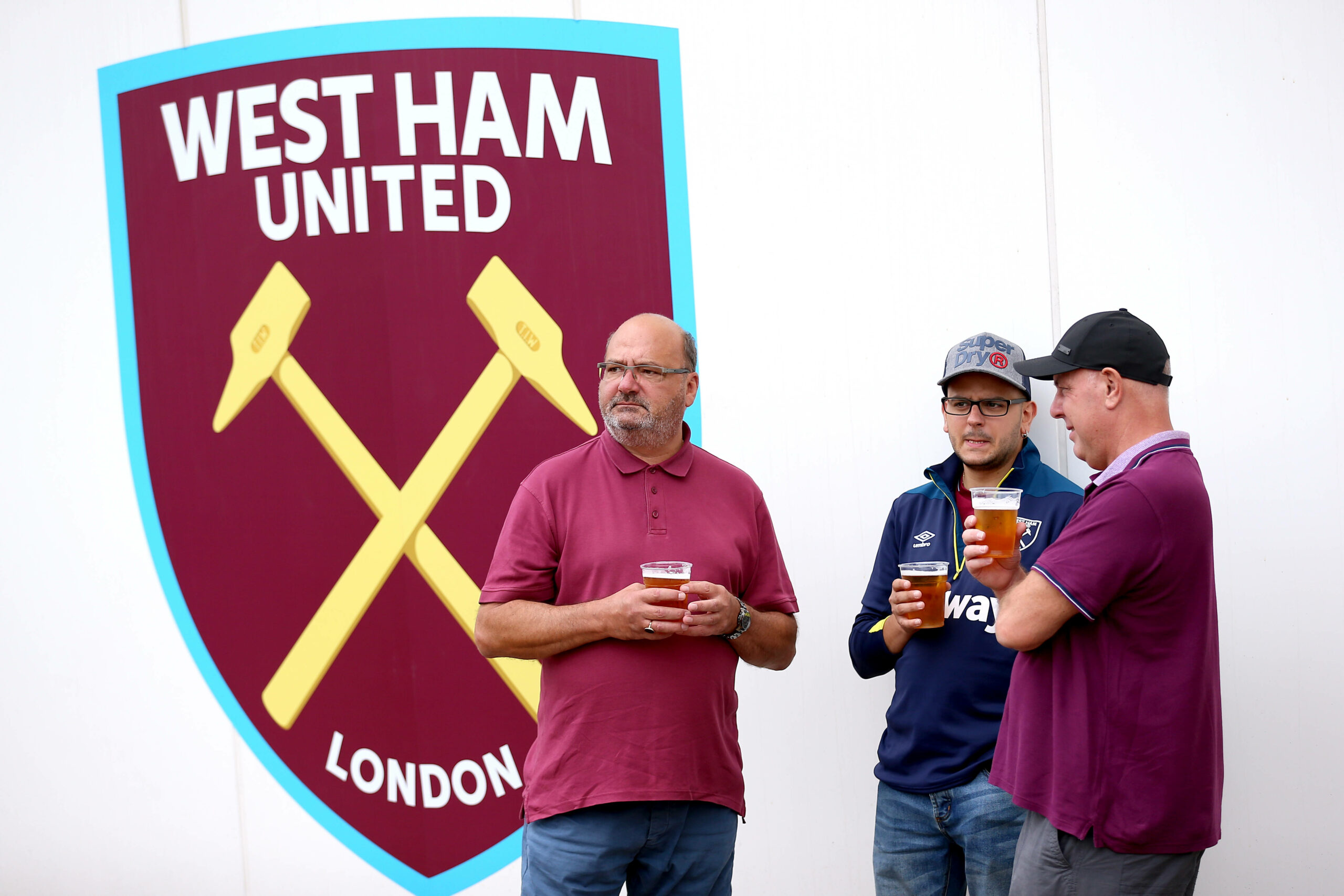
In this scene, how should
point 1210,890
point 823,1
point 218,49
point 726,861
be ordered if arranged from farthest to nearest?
1. point 218,49
2. point 823,1
3. point 1210,890
4. point 726,861

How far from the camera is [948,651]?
2.13 meters

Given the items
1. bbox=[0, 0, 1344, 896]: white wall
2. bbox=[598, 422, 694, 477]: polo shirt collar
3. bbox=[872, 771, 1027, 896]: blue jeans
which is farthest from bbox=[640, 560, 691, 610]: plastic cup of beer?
bbox=[0, 0, 1344, 896]: white wall

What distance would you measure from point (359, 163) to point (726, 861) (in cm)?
212

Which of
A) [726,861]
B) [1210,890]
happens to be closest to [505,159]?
[726,861]

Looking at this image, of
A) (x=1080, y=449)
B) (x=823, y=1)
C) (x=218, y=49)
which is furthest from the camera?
(x=218, y=49)

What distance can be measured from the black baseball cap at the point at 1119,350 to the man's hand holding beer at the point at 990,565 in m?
0.33

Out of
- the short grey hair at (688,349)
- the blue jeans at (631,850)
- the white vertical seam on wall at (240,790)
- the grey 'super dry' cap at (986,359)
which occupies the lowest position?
the white vertical seam on wall at (240,790)

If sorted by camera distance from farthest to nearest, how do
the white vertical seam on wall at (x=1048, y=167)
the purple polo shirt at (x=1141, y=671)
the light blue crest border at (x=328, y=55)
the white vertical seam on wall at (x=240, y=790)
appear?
the white vertical seam on wall at (x=240, y=790)
the light blue crest border at (x=328, y=55)
the white vertical seam on wall at (x=1048, y=167)
the purple polo shirt at (x=1141, y=671)

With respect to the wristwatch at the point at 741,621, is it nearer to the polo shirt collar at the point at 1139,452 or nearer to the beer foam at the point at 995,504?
the beer foam at the point at 995,504

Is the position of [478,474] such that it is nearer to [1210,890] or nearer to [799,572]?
[799,572]

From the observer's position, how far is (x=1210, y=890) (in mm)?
2467

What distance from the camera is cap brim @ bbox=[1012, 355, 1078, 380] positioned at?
1693 mm

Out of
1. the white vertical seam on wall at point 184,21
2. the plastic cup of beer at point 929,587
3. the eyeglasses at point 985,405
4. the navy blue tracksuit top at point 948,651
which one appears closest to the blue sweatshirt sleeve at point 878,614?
the navy blue tracksuit top at point 948,651

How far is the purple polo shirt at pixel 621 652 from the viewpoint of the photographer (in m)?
1.81
